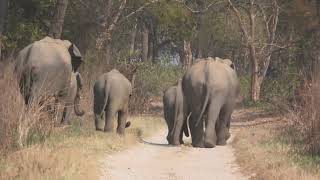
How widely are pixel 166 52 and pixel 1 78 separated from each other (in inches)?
2447

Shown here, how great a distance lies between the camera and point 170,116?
57.9 ft

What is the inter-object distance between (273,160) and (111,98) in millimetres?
6526

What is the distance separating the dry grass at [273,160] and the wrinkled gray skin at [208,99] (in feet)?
2.15

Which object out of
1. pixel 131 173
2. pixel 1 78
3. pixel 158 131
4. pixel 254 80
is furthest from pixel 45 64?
pixel 254 80

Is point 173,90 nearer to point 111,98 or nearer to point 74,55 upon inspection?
point 111,98

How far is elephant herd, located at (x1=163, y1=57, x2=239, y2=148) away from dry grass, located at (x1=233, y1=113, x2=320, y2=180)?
657 mm

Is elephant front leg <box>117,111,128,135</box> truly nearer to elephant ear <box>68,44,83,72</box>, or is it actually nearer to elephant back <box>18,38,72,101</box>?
elephant ear <box>68,44,83,72</box>

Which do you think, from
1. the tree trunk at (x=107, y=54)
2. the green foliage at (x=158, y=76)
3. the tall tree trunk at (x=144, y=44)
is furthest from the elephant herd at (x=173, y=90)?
the tall tree trunk at (x=144, y=44)

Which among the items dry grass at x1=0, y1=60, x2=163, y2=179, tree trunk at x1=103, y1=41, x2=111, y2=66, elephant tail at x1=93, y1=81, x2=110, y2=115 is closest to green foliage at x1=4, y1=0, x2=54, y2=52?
tree trunk at x1=103, y1=41, x2=111, y2=66

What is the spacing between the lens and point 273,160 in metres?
11.9

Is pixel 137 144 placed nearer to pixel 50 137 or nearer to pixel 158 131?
pixel 50 137

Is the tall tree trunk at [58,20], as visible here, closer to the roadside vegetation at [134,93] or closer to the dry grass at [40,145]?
the roadside vegetation at [134,93]

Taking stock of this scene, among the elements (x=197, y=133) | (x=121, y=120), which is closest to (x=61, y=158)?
(x=197, y=133)

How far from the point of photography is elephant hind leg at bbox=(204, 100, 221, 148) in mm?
15700
